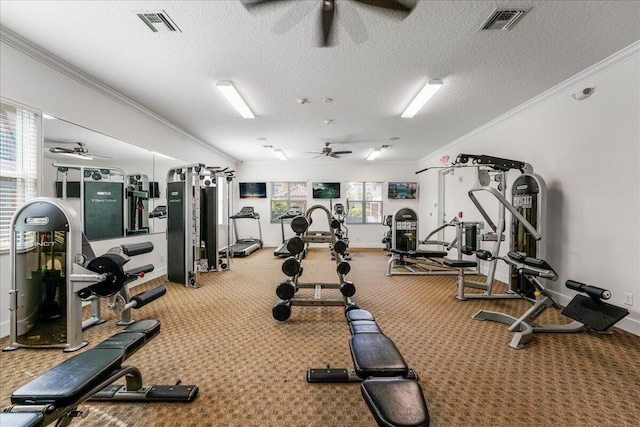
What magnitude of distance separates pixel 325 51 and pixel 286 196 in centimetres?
669

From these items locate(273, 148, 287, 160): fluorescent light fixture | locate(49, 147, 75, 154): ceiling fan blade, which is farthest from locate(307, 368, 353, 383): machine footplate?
locate(273, 148, 287, 160): fluorescent light fixture

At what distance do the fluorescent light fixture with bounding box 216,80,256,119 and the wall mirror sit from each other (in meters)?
1.81

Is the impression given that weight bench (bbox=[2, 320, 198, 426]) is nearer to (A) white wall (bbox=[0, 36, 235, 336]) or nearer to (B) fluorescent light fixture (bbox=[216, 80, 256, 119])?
(A) white wall (bbox=[0, 36, 235, 336])

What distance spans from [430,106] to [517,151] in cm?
170

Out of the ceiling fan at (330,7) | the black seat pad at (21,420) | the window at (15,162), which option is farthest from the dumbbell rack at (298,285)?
the window at (15,162)

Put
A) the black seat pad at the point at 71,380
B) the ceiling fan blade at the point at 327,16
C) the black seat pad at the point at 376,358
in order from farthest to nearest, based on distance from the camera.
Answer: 1. the ceiling fan blade at the point at 327,16
2. the black seat pad at the point at 376,358
3. the black seat pad at the point at 71,380

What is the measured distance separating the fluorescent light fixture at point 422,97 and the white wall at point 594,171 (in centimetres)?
168

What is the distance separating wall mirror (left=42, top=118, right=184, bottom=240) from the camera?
3125 millimetres

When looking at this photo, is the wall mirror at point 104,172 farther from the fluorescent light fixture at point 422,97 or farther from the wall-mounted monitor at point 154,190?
the fluorescent light fixture at point 422,97

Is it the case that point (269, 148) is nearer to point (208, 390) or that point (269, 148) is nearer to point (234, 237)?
point (234, 237)

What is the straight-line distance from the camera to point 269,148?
7387 millimetres

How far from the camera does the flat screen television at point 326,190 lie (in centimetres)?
923

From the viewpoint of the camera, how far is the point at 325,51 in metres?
2.86

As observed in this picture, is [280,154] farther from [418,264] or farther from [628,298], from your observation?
[628,298]
